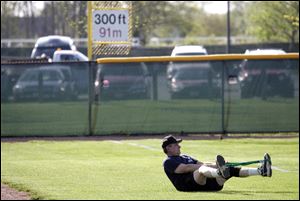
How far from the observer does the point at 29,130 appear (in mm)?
24359

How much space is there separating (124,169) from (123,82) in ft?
24.6

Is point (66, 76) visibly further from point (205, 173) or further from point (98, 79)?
point (205, 173)

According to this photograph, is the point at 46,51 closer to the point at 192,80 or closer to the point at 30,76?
the point at 30,76

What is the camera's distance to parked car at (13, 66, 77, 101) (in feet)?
81.5

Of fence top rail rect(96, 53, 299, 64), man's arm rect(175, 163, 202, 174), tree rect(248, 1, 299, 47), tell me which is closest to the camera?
man's arm rect(175, 163, 202, 174)

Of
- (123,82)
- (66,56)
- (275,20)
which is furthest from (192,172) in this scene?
(275,20)

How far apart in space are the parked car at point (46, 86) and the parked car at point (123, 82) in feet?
2.42

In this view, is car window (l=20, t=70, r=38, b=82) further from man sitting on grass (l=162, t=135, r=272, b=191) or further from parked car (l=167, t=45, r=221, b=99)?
man sitting on grass (l=162, t=135, r=272, b=191)

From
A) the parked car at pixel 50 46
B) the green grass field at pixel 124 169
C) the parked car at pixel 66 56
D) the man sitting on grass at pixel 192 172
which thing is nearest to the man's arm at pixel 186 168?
the man sitting on grass at pixel 192 172

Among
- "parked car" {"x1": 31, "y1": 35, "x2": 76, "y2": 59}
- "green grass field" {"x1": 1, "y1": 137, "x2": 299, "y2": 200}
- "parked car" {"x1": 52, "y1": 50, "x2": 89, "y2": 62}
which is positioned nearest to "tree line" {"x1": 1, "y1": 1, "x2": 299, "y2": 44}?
"parked car" {"x1": 31, "y1": 35, "x2": 76, "y2": 59}

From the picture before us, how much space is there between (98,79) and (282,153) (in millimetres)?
6223

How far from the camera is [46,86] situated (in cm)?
2523

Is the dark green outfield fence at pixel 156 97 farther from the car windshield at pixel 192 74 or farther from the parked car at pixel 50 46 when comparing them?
the parked car at pixel 50 46

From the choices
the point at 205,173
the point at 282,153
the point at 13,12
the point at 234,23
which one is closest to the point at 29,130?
the point at 282,153
